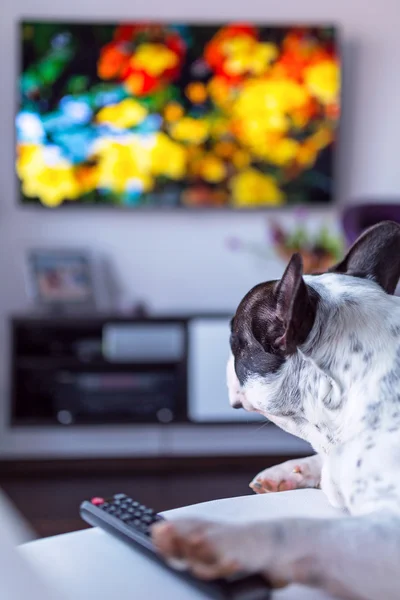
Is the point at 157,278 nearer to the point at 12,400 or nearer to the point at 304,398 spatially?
the point at 12,400

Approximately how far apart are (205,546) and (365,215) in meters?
3.04

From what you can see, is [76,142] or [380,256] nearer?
[380,256]

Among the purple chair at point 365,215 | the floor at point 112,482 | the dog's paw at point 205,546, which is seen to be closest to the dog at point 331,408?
the dog's paw at point 205,546

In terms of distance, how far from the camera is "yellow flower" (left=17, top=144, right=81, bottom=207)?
4.24 meters

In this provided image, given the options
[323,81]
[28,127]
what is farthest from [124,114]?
[323,81]

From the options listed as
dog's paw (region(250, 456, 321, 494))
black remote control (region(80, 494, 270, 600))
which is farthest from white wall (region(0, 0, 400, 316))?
black remote control (region(80, 494, 270, 600))

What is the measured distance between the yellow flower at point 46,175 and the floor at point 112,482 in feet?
4.42

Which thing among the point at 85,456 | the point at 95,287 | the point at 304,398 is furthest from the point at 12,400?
the point at 304,398

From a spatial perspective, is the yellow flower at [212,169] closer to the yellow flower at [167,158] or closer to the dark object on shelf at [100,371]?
the yellow flower at [167,158]

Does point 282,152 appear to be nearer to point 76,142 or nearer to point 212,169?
point 212,169

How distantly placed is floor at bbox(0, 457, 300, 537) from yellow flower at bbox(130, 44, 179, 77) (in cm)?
199

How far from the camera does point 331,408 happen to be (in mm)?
1114

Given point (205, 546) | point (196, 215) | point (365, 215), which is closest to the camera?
point (205, 546)

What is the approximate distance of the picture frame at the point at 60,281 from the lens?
421 centimetres
